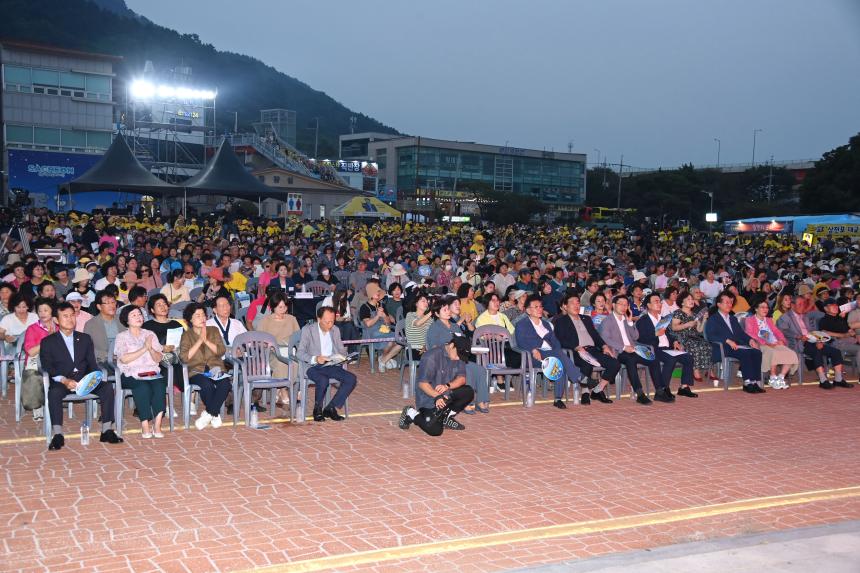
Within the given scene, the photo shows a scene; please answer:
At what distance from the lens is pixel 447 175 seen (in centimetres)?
10031

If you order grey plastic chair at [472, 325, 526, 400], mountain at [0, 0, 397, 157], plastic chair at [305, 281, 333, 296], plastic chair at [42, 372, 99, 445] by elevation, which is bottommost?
plastic chair at [42, 372, 99, 445]

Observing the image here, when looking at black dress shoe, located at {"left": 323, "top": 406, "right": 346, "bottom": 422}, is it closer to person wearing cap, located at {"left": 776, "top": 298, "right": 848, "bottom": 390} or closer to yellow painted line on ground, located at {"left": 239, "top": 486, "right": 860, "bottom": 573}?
yellow painted line on ground, located at {"left": 239, "top": 486, "right": 860, "bottom": 573}

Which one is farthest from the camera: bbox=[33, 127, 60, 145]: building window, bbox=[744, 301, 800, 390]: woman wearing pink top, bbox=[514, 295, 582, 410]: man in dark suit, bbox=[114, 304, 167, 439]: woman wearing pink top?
bbox=[33, 127, 60, 145]: building window

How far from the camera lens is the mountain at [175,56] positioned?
89750 mm

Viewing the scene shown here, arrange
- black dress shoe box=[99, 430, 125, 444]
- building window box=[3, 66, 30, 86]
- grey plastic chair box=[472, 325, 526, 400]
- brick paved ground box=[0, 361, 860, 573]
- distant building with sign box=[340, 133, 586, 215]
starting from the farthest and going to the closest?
1. distant building with sign box=[340, 133, 586, 215]
2. building window box=[3, 66, 30, 86]
3. grey plastic chair box=[472, 325, 526, 400]
4. black dress shoe box=[99, 430, 125, 444]
5. brick paved ground box=[0, 361, 860, 573]

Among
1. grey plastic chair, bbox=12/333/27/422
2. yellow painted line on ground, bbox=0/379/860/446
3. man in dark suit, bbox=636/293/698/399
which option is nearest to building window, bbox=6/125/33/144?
grey plastic chair, bbox=12/333/27/422

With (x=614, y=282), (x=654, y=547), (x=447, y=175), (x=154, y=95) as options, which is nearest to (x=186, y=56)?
(x=447, y=175)

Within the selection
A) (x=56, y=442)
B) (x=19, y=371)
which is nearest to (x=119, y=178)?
(x=19, y=371)

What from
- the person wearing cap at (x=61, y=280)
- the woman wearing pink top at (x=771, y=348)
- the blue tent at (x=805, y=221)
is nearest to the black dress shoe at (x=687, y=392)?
the woman wearing pink top at (x=771, y=348)

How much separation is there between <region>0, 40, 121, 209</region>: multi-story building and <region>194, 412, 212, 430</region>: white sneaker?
4568 cm

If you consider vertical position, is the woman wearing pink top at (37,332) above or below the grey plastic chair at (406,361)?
above

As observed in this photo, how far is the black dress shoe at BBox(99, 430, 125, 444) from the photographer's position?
7.02m

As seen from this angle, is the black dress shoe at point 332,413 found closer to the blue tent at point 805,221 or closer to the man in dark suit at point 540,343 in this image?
the man in dark suit at point 540,343

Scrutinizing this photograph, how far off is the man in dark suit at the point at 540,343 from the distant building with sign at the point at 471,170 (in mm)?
78326
